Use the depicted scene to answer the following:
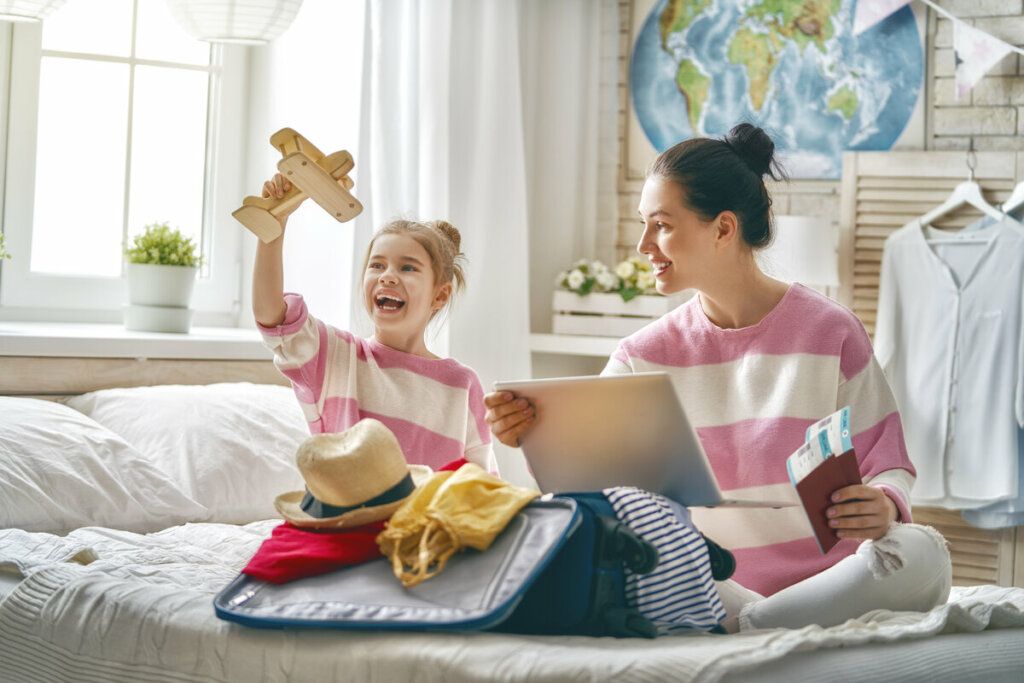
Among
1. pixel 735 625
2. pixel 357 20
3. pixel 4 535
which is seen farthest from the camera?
pixel 357 20

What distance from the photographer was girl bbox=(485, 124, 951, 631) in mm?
1621

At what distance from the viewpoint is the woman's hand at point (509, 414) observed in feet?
4.81

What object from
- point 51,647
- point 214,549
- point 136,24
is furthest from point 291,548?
point 136,24

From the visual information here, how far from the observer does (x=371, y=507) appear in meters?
1.28

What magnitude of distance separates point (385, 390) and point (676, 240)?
566mm

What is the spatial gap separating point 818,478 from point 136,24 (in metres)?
2.35

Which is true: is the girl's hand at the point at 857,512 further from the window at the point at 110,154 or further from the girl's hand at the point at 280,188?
the window at the point at 110,154

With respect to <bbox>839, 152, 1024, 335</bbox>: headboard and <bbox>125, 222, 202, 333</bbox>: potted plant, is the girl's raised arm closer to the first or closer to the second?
<bbox>125, 222, 202, 333</bbox>: potted plant

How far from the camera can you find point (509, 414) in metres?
1.48

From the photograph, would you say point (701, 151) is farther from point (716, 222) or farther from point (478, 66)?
point (478, 66)

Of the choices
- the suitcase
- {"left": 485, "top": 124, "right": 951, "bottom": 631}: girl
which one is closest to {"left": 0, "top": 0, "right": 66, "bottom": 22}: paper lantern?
{"left": 485, "top": 124, "right": 951, "bottom": 631}: girl

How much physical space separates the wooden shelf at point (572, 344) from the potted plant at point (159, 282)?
931 millimetres

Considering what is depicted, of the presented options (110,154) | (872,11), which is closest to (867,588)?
(872,11)

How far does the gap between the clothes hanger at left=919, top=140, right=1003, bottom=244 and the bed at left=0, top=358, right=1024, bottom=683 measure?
1490mm
